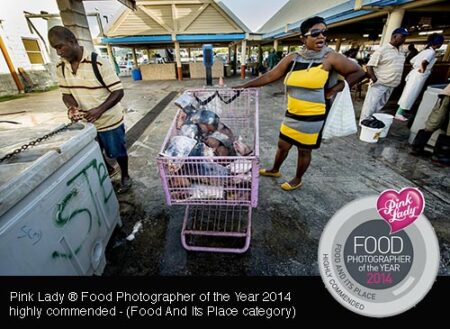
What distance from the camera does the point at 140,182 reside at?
317cm

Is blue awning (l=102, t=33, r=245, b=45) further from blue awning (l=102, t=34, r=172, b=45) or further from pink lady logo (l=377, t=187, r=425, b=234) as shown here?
pink lady logo (l=377, t=187, r=425, b=234)

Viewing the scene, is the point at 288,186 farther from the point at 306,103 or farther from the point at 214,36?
the point at 214,36

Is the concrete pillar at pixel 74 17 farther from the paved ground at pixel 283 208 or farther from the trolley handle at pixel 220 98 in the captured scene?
the trolley handle at pixel 220 98

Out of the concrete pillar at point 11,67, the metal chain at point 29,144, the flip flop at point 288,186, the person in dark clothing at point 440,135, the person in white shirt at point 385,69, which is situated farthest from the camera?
the concrete pillar at point 11,67

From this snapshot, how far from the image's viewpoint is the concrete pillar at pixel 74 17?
14.1 ft

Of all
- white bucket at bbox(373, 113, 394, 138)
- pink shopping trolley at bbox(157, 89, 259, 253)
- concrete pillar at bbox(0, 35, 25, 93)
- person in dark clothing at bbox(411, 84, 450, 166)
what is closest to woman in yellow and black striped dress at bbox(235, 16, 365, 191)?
pink shopping trolley at bbox(157, 89, 259, 253)

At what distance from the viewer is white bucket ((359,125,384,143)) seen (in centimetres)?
402

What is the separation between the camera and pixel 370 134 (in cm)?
409

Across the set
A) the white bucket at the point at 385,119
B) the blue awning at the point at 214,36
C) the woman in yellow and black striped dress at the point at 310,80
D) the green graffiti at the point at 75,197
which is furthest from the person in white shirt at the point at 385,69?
the blue awning at the point at 214,36

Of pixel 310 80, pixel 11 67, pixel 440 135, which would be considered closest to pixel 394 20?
pixel 440 135

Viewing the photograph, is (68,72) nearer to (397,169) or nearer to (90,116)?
(90,116)

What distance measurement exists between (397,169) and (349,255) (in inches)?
102

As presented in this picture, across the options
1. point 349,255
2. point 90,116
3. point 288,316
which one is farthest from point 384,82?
point 90,116

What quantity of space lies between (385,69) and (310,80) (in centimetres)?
329
